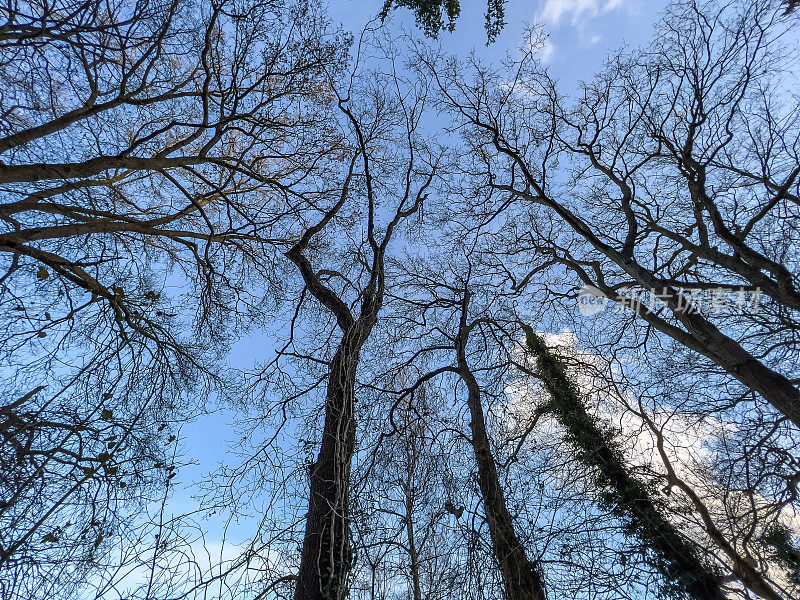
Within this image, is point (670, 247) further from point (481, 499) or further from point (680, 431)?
point (481, 499)

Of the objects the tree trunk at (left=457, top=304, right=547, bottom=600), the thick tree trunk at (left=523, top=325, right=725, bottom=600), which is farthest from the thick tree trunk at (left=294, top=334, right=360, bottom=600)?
the thick tree trunk at (left=523, top=325, right=725, bottom=600)

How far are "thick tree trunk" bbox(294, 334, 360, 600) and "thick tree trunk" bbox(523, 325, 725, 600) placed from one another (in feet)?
12.8

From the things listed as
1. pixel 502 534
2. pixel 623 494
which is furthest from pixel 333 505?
pixel 623 494

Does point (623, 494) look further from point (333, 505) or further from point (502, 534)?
point (333, 505)

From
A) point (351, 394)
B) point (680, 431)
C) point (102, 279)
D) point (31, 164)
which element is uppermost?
point (102, 279)

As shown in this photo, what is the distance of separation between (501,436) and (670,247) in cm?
540

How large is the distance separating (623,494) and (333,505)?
521cm

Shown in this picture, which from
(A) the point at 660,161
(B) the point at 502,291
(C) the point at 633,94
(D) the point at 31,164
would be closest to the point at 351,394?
(D) the point at 31,164

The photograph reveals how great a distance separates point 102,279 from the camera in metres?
6.09

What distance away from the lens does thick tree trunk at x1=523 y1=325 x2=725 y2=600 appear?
5137 mm

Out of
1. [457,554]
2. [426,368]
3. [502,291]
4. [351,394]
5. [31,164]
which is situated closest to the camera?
[457,554]

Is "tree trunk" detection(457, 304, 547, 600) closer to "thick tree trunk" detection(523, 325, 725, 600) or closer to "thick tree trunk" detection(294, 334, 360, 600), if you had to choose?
"thick tree trunk" detection(294, 334, 360, 600)

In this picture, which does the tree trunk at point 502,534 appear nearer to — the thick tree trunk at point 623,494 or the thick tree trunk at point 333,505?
the thick tree trunk at point 333,505

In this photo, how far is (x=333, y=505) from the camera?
271 cm
